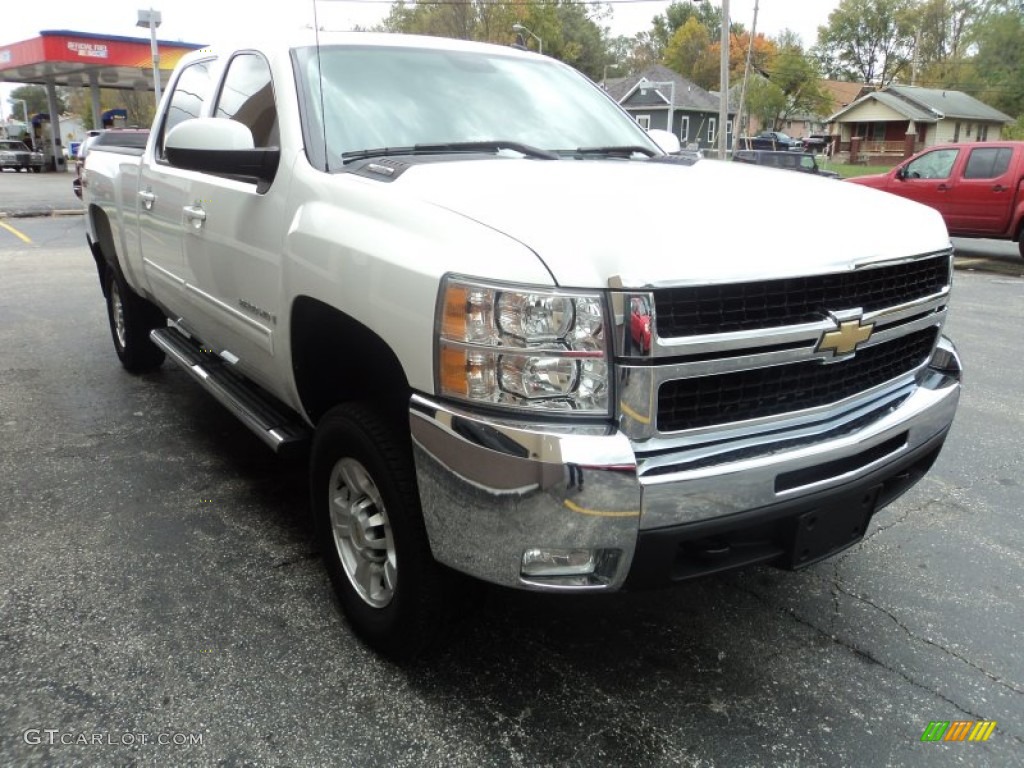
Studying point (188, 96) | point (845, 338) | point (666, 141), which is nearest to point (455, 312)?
point (845, 338)

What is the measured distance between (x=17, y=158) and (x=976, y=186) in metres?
38.6

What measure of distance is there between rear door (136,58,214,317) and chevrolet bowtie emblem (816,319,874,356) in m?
2.85

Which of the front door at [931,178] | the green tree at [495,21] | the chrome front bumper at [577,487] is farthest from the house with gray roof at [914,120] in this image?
the chrome front bumper at [577,487]

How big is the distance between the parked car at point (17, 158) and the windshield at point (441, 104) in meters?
40.7

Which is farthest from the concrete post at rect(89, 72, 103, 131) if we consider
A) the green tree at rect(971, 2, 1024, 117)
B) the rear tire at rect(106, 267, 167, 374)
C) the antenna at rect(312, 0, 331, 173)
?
the green tree at rect(971, 2, 1024, 117)

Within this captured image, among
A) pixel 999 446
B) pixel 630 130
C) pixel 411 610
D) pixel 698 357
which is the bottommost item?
pixel 999 446

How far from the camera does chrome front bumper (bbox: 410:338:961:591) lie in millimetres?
1968

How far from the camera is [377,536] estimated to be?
2.66 meters

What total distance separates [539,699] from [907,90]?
68933mm

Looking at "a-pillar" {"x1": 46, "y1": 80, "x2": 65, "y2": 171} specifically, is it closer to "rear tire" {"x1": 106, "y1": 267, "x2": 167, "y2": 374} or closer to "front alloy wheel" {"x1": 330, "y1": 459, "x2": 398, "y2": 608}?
"rear tire" {"x1": 106, "y1": 267, "x2": 167, "y2": 374}

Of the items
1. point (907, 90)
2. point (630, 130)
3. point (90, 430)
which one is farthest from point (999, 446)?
point (907, 90)

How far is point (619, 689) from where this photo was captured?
2572 millimetres

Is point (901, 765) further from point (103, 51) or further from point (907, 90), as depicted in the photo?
point (907, 90)

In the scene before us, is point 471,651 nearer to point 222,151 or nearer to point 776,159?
point 222,151
